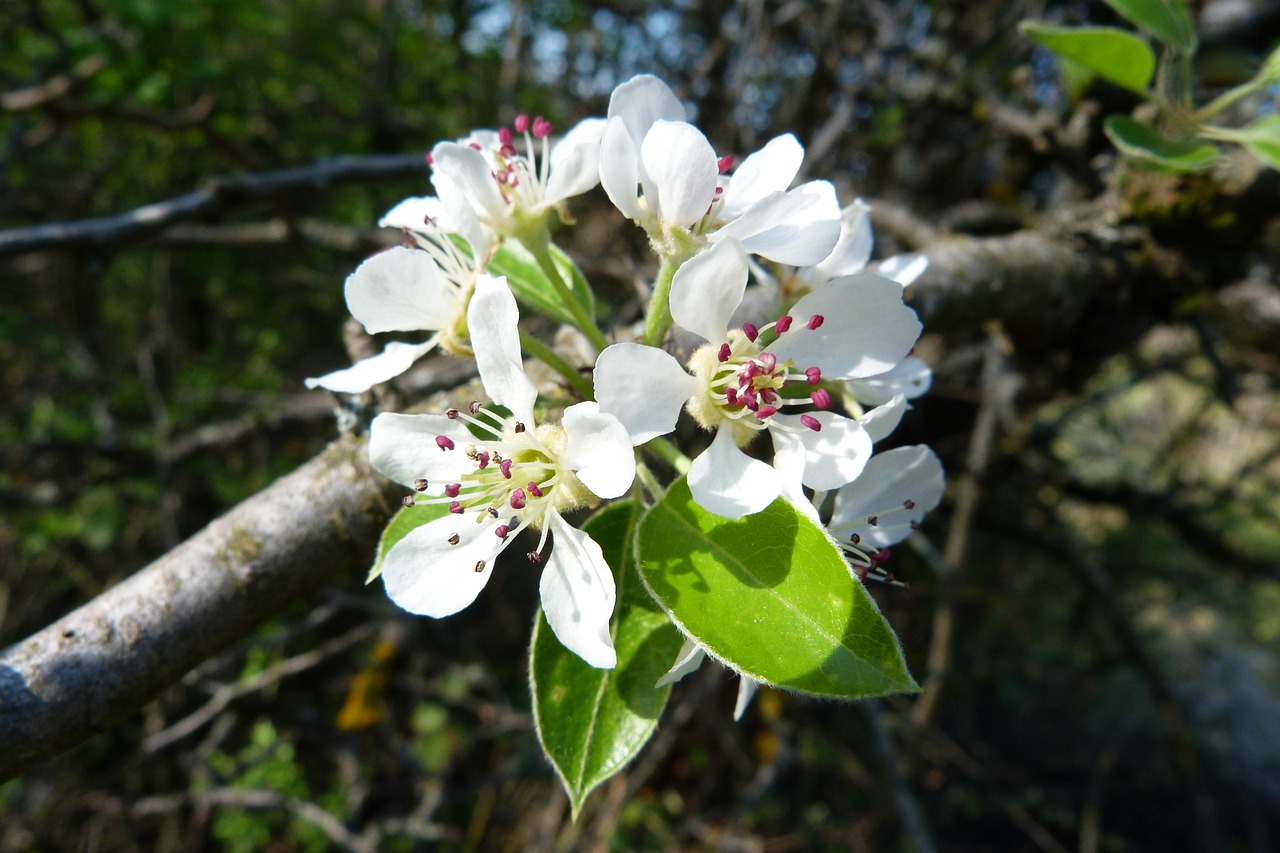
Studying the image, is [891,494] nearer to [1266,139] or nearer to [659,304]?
[659,304]

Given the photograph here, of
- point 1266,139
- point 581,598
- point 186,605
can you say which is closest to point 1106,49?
point 1266,139

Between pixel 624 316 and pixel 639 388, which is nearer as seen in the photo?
pixel 639 388

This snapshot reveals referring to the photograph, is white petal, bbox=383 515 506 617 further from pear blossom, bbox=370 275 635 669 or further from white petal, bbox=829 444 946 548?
Result: white petal, bbox=829 444 946 548

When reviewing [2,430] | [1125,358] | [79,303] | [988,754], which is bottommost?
[988,754]

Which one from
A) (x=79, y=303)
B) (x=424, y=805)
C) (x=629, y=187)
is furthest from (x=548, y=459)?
(x=79, y=303)

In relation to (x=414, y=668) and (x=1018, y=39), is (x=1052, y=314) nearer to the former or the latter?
(x=1018, y=39)
